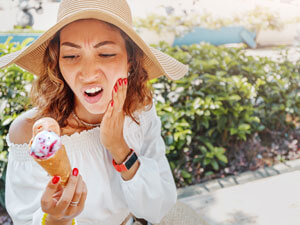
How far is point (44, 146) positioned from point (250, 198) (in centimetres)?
247

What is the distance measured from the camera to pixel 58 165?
1.05 m

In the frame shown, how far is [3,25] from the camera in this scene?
560 cm

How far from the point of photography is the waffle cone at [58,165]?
103 centimetres

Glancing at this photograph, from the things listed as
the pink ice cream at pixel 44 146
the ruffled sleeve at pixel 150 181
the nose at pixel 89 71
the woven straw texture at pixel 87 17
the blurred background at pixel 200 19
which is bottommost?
the ruffled sleeve at pixel 150 181

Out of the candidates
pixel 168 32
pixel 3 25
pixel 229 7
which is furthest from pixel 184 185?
pixel 229 7

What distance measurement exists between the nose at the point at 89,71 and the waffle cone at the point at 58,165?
12.6 inches

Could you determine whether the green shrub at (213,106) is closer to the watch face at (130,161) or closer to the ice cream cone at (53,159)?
the watch face at (130,161)

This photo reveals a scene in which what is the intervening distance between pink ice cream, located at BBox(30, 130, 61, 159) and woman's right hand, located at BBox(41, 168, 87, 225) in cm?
9

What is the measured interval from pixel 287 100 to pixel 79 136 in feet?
9.66

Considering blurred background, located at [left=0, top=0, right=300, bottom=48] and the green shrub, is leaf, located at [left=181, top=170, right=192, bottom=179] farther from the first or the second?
blurred background, located at [left=0, top=0, right=300, bottom=48]

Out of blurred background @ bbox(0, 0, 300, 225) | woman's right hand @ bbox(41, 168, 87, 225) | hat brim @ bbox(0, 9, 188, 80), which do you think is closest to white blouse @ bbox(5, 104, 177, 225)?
woman's right hand @ bbox(41, 168, 87, 225)

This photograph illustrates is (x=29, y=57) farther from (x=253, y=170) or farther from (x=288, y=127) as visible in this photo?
(x=288, y=127)

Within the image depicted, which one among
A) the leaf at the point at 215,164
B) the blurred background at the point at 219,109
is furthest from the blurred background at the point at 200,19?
the leaf at the point at 215,164

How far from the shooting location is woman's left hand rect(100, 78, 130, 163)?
132 cm
